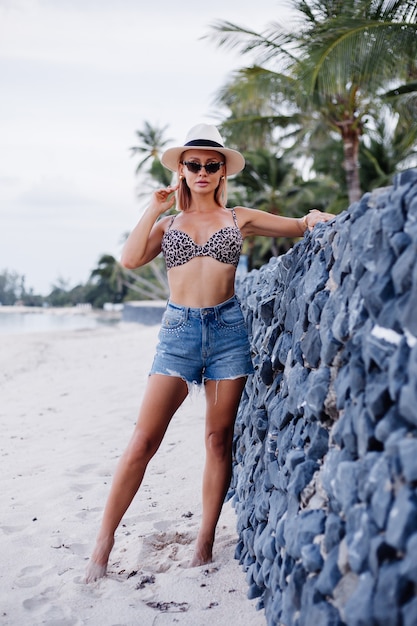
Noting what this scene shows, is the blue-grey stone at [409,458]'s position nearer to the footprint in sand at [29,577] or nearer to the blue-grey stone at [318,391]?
the blue-grey stone at [318,391]

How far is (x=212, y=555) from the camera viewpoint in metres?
3.14

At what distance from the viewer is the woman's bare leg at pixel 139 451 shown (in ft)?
9.62

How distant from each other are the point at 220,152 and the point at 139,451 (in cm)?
151

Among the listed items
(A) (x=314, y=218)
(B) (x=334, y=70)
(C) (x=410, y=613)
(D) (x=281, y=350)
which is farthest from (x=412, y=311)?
(B) (x=334, y=70)

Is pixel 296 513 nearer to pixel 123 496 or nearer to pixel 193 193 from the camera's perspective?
pixel 123 496

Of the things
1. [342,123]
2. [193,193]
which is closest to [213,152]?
[193,193]

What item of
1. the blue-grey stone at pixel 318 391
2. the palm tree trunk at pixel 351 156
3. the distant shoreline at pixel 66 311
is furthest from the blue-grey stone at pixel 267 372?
the distant shoreline at pixel 66 311

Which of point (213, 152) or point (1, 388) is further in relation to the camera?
point (1, 388)

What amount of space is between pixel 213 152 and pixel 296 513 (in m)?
1.79

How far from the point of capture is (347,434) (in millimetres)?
1777

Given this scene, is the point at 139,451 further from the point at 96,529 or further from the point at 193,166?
the point at 193,166

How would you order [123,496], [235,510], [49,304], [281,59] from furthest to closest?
[49,304] → [281,59] → [235,510] → [123,496]

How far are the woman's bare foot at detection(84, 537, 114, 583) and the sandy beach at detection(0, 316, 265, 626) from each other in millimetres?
51

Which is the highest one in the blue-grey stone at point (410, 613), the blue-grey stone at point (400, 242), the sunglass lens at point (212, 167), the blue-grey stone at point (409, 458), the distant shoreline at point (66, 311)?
the sunglass lens at point (212, 167)
